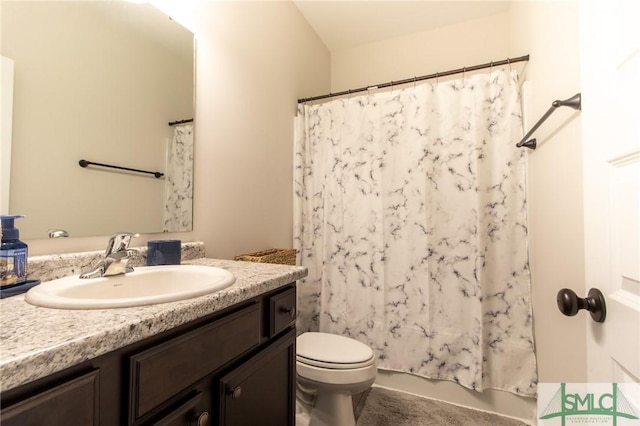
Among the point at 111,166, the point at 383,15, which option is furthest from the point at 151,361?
the point at 383,15

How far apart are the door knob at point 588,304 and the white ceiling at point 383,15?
86.3 inches

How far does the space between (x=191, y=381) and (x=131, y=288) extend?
1.27ft

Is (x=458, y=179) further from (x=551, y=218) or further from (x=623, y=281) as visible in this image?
(x=623, y=281)

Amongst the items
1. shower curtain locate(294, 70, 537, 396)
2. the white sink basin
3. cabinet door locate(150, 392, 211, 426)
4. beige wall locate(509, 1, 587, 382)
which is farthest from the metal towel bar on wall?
beige wall locate(509, 1, 587, 382)

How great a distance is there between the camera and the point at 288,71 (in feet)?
6.57

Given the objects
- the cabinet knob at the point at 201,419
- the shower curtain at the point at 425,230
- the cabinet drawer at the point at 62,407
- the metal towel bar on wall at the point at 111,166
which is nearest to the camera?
the cabinet drawer at the point at 62,407

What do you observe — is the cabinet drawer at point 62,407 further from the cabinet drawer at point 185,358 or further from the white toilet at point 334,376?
the white toilet at point 334,376

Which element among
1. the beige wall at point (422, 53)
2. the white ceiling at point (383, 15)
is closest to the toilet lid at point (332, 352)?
the beige wall at point (422, 53)

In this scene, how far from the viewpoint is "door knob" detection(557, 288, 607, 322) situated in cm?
57

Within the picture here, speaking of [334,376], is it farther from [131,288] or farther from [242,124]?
[242,124]

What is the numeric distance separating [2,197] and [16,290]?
26cm

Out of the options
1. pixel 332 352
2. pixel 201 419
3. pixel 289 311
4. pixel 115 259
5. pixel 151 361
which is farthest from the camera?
pixel 332 352

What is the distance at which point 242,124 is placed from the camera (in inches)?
60.6

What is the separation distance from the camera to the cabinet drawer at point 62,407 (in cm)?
35
